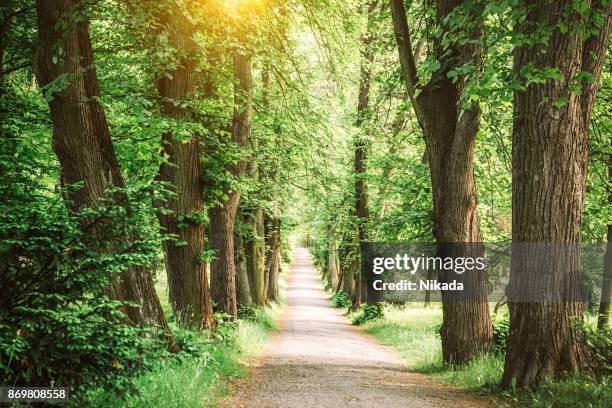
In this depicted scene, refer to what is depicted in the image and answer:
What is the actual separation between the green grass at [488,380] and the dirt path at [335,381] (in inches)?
12.3

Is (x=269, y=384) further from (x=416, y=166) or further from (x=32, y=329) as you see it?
(x=416, y=166)

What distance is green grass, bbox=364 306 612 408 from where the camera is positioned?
6477 millimetres

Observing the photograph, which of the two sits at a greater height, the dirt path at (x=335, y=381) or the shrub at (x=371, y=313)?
the dirt path at (x=335, y=381)

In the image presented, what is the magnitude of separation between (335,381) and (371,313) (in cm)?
1575

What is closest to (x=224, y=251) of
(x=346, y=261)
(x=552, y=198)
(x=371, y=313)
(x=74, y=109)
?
(x=74, y=109)

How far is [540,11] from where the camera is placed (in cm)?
697

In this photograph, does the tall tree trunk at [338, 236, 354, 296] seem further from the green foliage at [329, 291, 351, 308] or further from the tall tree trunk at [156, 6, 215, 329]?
the tall tree trunk at [156, 6, 215, 329]

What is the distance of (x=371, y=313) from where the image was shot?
24875 millimetres

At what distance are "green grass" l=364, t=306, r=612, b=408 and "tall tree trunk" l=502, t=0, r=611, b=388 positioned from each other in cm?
31

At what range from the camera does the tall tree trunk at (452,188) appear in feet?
33.1

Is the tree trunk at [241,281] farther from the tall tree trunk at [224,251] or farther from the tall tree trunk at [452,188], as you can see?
the tall tree trunk at [452,188]

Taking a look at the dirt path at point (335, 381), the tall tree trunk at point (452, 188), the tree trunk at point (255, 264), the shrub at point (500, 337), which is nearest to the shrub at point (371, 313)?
the tree trunk at point (255, 264)

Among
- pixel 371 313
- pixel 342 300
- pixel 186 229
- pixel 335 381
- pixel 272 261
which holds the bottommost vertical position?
pixel 342 300

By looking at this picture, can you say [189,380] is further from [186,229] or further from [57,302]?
[186,229]
